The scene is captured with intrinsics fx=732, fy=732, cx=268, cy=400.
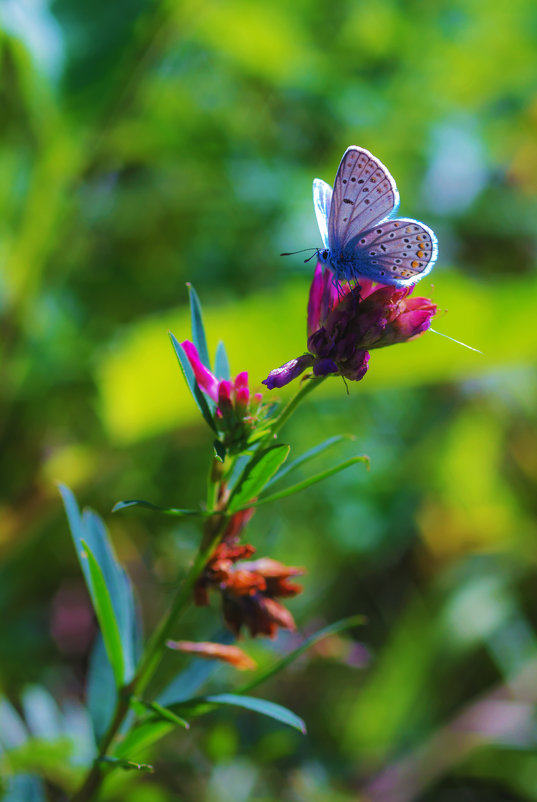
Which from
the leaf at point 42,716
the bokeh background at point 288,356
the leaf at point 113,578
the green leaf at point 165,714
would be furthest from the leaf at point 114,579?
the bokeh background at point 288,356

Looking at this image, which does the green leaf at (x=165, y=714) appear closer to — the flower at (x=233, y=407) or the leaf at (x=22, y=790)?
the flower at (x=233, y=407)

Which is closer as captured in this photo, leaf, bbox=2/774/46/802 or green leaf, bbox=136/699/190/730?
green leaf, bbox=136/699/190/730

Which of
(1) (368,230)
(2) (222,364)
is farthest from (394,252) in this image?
(2) (222,364)

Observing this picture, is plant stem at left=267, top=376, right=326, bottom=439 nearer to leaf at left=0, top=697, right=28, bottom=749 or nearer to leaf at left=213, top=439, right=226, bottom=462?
leaf at left=213, top=439, right=226, bottom=462

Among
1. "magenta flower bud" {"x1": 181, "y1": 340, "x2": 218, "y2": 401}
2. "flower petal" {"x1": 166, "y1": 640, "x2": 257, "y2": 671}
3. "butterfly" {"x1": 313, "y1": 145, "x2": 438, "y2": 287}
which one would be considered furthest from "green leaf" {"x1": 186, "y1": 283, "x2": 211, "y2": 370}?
"flower petal" {"x1": 166, "y1": 640, "x2": 257, "y2": 671}

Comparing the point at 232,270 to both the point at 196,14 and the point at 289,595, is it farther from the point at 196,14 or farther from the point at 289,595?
the point at 289,595

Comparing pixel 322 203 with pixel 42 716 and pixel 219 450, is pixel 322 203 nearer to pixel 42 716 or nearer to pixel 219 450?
pixel 219 450
